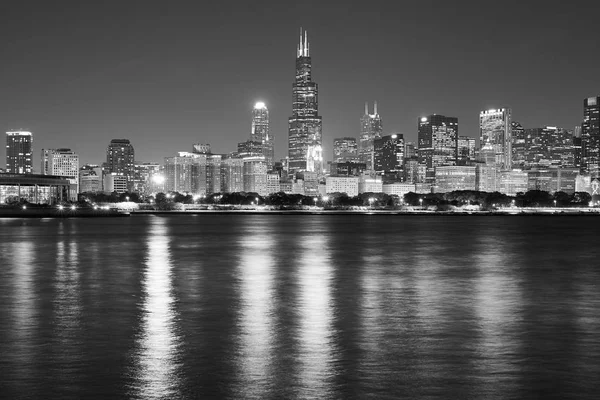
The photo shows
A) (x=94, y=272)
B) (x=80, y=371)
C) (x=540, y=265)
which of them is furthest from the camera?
(x=540, y=265)

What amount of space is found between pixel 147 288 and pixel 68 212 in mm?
134780

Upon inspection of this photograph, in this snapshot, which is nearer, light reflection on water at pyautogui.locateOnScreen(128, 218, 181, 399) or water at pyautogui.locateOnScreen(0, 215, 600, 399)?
light reflection on water at pyautogui.locateOnScreen(128, 218, 181, 399)

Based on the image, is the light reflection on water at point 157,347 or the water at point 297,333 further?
the water at point 297,333

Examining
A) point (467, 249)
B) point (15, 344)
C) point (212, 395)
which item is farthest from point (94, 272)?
point (467, 249)

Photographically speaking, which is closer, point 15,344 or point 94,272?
point 15,344

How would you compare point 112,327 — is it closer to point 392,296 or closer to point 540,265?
point 392,296

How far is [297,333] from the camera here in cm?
1855

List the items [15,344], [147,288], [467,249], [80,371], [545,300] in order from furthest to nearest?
1. [467,249]
2. [147,288]
3. [545,300]
4. [15,344]
5. [80,371]

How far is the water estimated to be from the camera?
44.0 ft

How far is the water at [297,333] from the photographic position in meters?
13.4

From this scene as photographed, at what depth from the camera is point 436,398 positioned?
41.2ft

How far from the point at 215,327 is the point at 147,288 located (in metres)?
10.3

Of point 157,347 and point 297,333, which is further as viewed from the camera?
point 297,333

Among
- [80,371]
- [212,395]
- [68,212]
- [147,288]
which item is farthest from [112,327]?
[68,212]
